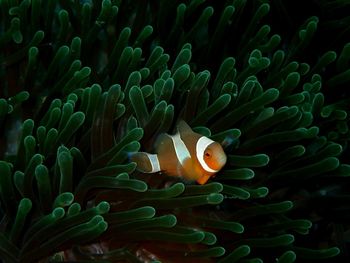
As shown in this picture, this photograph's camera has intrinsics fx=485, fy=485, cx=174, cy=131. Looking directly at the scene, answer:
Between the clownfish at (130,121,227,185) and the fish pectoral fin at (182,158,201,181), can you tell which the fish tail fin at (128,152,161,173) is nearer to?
the clownfish at (130,121,227,185)

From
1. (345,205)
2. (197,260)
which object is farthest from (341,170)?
(197,260)

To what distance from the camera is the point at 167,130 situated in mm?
2215

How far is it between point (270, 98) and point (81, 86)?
→ 3.26ft

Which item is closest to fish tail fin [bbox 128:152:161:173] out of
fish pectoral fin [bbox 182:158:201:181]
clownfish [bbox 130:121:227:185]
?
clownfish [bbox 130:121:227:185]

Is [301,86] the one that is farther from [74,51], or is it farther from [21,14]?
[21,14]

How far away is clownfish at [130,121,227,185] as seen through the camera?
6.03 feet

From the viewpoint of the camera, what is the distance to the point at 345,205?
8.77ft

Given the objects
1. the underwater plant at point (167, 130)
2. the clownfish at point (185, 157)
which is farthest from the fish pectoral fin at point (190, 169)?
the underwater plant at point (167, 130)

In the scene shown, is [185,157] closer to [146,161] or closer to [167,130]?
[146,161]

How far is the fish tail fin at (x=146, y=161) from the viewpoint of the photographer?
6.47 feet

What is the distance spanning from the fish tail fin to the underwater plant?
35 mm

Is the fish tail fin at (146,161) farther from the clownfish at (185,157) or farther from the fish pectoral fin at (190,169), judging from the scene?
the fish pectoral fin at (190,169)

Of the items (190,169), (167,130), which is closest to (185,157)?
(190,169)

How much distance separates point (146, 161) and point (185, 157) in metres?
0.18
